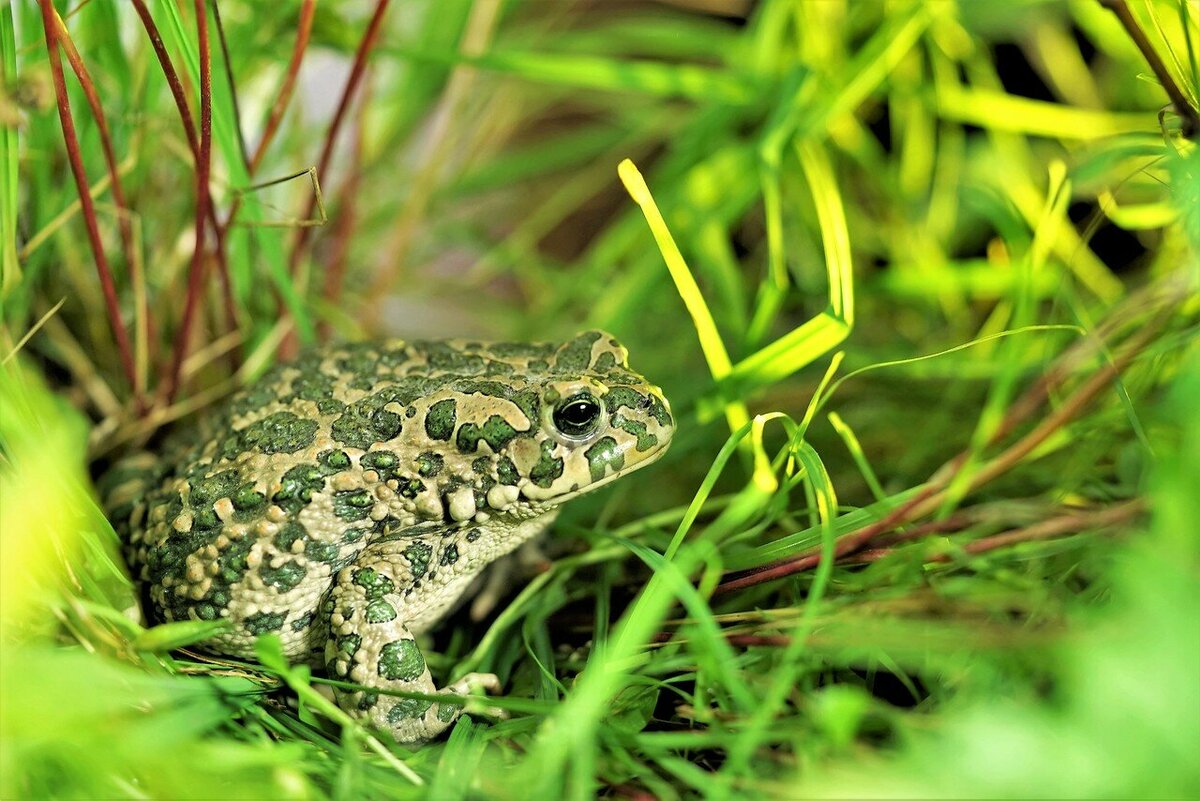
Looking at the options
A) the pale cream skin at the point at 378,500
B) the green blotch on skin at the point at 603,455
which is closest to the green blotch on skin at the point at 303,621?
the pale cream skin at the point at 378,500

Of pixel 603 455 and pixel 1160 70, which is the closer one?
pixel 1160 70

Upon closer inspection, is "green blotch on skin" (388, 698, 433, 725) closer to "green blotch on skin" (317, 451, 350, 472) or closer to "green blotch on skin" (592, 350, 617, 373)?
"green blotch on skin" (317, 451, 350, 472)

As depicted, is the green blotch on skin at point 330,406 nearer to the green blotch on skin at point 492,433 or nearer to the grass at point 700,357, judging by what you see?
the green blotch on skin at point 492,433

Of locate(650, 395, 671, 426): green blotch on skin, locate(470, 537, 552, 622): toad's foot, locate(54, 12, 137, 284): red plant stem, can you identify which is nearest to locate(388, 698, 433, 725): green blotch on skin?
locate(470, 537, 552, 622): toad's foot

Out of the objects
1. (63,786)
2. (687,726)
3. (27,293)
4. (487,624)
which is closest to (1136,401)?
(687,726)

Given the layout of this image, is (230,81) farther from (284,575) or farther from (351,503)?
(284,575)

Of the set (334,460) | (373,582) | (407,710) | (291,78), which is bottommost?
(407,710)

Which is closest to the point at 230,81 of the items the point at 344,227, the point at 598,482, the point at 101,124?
the point at 101,124
